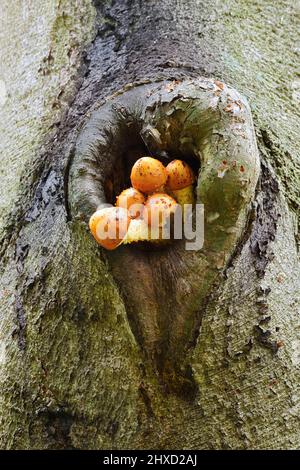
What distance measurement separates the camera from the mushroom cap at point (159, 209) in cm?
90

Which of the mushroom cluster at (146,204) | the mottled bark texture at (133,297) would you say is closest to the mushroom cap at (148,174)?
the mushroom cluster at (146,204)

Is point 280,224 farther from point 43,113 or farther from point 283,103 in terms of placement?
point 43,113

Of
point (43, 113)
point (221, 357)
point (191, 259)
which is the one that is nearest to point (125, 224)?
point (191, 259)

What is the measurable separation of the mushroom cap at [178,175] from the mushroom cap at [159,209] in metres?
0.02

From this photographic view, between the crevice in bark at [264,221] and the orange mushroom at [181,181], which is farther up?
the orange mushroom at [181,181]

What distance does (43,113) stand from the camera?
1.14 meters

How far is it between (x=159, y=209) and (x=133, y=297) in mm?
142

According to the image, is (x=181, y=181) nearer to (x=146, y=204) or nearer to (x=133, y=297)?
(x=146, y=204)

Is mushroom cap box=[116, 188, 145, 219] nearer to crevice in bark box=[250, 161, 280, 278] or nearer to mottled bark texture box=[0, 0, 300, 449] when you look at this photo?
mottled bark texture box=[0, 0, 300, 449]

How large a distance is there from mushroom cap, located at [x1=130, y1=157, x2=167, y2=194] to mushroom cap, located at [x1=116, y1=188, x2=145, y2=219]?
2 centimetres

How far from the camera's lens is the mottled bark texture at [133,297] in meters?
0.90

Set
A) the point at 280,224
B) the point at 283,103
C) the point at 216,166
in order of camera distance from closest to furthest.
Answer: the point at 216,166
the point at 280,224
the point at 283,103

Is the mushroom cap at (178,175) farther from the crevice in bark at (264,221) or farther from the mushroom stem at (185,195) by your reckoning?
the crevice in bark at (264,221)

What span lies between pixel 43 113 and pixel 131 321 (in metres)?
0.47
